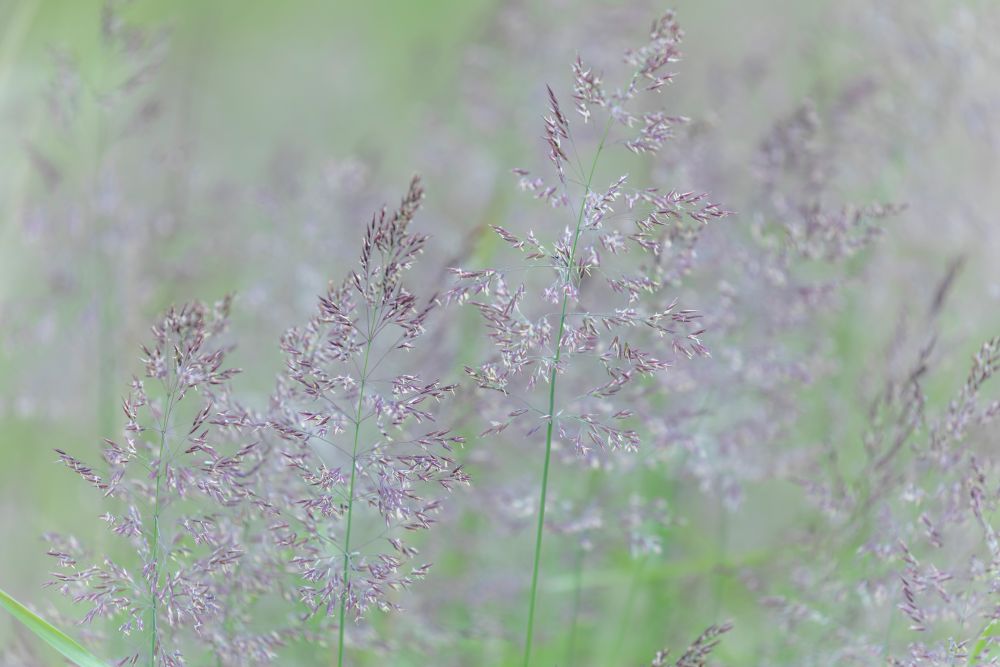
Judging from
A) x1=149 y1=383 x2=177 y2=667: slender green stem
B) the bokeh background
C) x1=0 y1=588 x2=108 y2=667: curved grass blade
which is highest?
the bokeh background

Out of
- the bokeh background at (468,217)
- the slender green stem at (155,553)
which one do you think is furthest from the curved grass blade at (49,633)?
the bokeh background at (468,217)

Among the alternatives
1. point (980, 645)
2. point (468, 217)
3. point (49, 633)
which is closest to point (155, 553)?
point (49, 633)

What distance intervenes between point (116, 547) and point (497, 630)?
56 cm

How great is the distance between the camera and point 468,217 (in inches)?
91.0

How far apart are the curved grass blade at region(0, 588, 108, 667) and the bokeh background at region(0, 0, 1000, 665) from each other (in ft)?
1.56

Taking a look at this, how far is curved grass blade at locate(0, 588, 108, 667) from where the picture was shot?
84 cm

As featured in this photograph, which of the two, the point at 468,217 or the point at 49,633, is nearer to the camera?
the point at 49,633

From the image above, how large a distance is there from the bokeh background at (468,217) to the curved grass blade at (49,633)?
475mm

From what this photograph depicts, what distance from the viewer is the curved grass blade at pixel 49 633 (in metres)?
0.84

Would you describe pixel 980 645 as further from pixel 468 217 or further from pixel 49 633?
pixel 468 217

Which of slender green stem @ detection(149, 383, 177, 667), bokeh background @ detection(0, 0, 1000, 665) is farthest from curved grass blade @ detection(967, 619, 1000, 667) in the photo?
slender green stem @ detection(149, 383, 177, 667)

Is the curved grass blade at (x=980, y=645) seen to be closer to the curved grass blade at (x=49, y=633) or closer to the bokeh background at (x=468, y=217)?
the bokeh background at (x=468, y=217)

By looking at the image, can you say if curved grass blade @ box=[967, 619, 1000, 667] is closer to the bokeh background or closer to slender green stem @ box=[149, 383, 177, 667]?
the bokeh background

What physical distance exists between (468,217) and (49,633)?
5.16 ft
